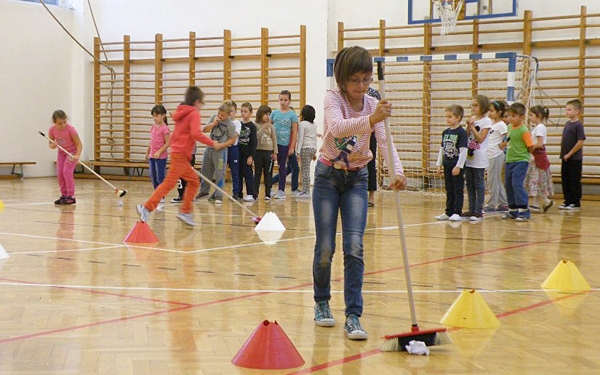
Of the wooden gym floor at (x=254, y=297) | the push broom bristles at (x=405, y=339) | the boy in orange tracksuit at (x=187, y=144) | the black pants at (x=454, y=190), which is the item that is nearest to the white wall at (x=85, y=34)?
the black pants at (x=454, y=190)

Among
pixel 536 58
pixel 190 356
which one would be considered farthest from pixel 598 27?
pixel 190 356

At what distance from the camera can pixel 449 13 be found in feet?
48.3

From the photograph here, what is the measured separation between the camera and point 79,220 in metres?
9.98

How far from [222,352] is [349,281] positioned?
2.61ft

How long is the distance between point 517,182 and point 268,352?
735 cm

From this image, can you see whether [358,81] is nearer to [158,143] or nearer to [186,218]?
[186,218]

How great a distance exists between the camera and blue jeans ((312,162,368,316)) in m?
4.33

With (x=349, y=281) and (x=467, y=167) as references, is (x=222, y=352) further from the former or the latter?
(x=467, y=167)

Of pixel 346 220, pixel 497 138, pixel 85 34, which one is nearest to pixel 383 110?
pixel 346 220

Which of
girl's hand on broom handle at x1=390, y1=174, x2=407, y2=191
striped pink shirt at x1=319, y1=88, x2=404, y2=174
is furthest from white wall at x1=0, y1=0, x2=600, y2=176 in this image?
girl's hand on broom handle at x1=390, y1=174, x2=407, y2=191

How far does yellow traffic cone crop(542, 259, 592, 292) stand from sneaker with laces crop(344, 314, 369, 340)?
198cm

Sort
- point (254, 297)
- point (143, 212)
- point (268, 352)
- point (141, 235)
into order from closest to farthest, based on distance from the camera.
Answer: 1. point (268, 352)
2. point (254, 297)
3. point (141, 235)
4. point (143, 212)

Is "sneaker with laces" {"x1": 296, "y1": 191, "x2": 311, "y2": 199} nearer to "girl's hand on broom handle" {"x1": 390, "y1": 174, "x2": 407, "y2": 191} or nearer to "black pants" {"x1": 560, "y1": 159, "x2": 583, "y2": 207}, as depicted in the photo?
"black pants" {"x1": 560, "y1": 159, "x2": 583, "y2": 207}

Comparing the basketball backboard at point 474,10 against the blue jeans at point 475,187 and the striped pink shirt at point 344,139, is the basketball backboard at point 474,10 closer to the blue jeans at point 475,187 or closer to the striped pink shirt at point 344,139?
the blue jeans at point 475,187
